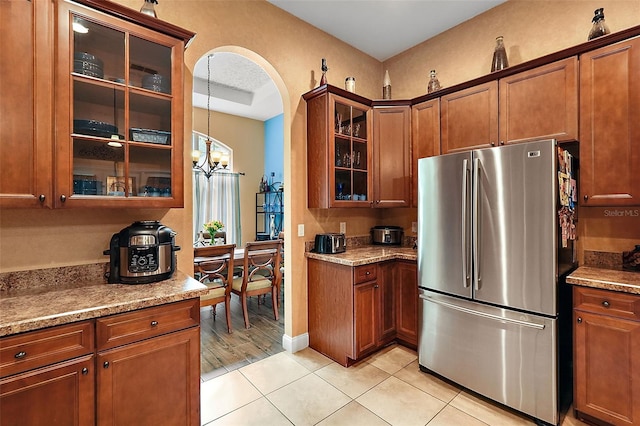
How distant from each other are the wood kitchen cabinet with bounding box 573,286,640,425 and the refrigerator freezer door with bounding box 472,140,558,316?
23cm

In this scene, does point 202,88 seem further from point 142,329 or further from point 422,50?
point 142,329

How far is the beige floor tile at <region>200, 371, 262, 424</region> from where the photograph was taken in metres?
2.05

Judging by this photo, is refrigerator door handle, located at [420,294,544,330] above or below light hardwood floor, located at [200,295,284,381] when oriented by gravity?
above

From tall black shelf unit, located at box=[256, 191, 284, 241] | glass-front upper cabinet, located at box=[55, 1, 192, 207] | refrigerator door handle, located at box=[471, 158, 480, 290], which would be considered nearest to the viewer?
glass-front upper cabinet, located at box=[55, 1, 192, 207]

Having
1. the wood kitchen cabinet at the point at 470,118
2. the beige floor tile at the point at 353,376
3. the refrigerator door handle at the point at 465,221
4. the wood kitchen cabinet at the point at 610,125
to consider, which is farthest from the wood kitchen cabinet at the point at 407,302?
the wood kitchen cabinet at the point at 610,125

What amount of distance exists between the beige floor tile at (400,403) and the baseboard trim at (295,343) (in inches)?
34.4

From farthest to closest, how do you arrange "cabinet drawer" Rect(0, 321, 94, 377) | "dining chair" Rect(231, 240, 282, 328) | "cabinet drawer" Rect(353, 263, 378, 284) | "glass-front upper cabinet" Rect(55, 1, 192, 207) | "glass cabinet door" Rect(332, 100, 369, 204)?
"dining chair" Rect(231, 240, 282, 328), "glass cabinet door" Rect(332, 100, 369, 204), "cabinet drawer" Rect(353, 263, 378, 284), "glass-front upper cabinet" Rect(55, 1, 192, 207), "cabinet drawer" Rect(0, 321, 94, 377)

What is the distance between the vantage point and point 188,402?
5.46 feet

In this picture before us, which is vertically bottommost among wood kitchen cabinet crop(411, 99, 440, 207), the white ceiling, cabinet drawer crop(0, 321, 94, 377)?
cabinet drawer crop(0, 321, 94, 377)

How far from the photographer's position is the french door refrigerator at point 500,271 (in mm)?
1886

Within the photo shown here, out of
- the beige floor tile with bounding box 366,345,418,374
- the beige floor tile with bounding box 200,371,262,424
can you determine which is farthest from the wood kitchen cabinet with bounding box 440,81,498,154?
the beige floor tile with bounding box 200,371,262,424

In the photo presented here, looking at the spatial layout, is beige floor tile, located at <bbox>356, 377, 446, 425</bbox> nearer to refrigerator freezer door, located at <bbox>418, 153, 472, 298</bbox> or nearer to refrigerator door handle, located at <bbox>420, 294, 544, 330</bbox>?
refrigerator door handle, located at <bbox>420, 294, 544, 330</bbox>

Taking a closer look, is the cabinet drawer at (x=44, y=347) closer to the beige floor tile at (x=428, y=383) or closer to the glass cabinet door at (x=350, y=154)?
the glass cabinet door at (x=350, y=154)

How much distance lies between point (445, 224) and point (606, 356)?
3.93ft
